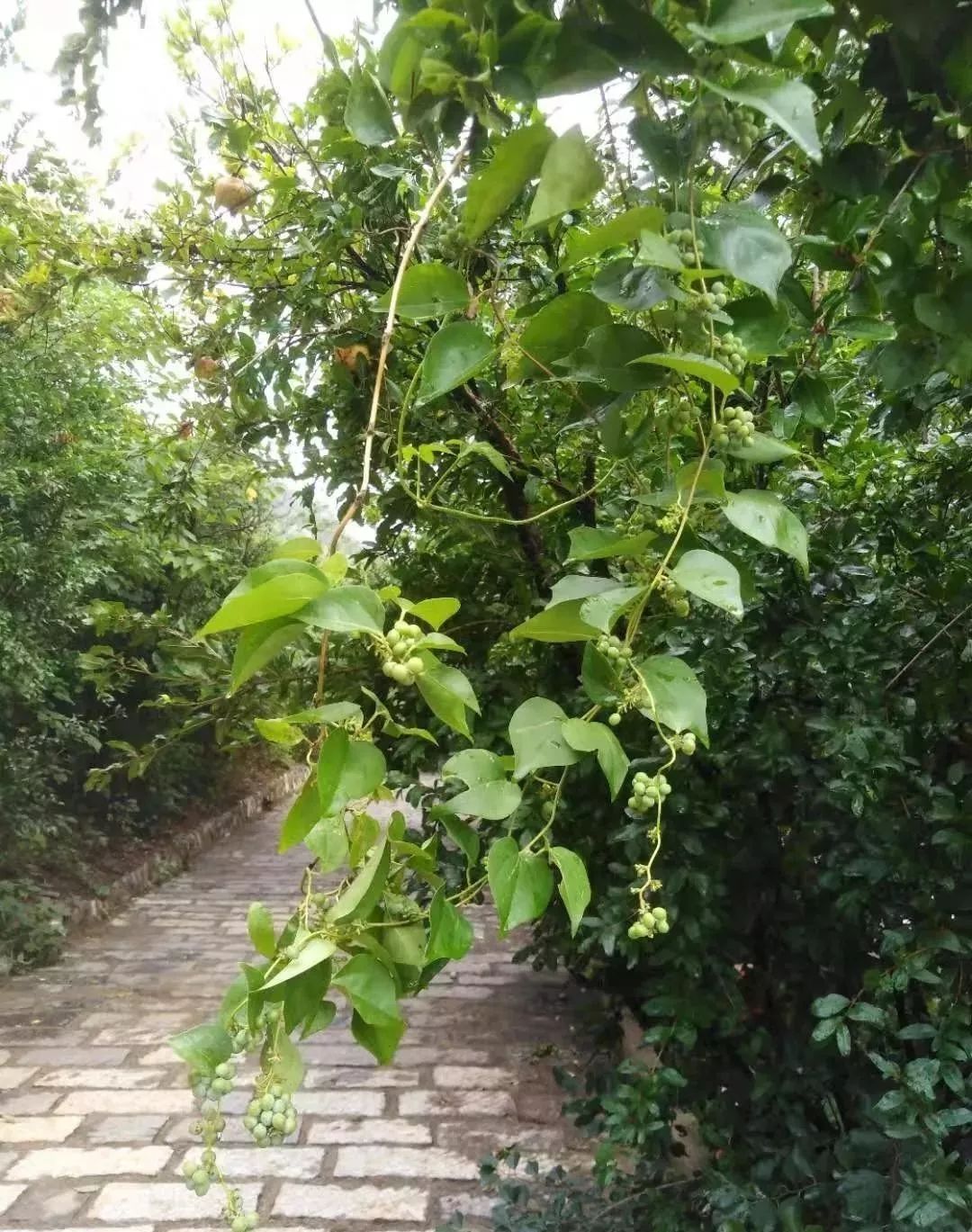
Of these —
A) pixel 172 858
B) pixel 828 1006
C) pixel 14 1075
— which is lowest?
pixel 14 1075

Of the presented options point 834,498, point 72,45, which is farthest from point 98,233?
point 834,498

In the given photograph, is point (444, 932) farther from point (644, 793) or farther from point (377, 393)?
point (377, 393)

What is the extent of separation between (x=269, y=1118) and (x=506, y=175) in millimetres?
657

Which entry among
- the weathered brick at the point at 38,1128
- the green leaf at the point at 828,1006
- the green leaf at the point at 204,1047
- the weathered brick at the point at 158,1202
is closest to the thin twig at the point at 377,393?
the green leaf at the point at 204,1047

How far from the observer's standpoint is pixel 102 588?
4637 mm

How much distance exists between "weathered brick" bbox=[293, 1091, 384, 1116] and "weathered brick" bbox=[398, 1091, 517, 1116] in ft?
0.23

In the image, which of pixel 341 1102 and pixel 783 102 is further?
pixel 341 1102

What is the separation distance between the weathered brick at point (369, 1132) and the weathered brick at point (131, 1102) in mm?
418

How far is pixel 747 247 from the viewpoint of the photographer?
0.58 metres

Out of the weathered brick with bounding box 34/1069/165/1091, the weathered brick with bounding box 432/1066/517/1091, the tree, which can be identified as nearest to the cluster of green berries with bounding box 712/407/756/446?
the tree

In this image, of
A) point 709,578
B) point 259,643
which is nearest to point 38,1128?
point 259,643

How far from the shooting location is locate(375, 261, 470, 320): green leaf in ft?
2.33

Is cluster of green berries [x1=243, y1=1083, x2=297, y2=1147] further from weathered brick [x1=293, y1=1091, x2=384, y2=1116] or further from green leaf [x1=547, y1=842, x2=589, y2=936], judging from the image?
weathered brick [x1=293, y1=1091, x2=384, y2=1116]

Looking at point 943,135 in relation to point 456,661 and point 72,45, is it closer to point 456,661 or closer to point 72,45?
point 72,45
